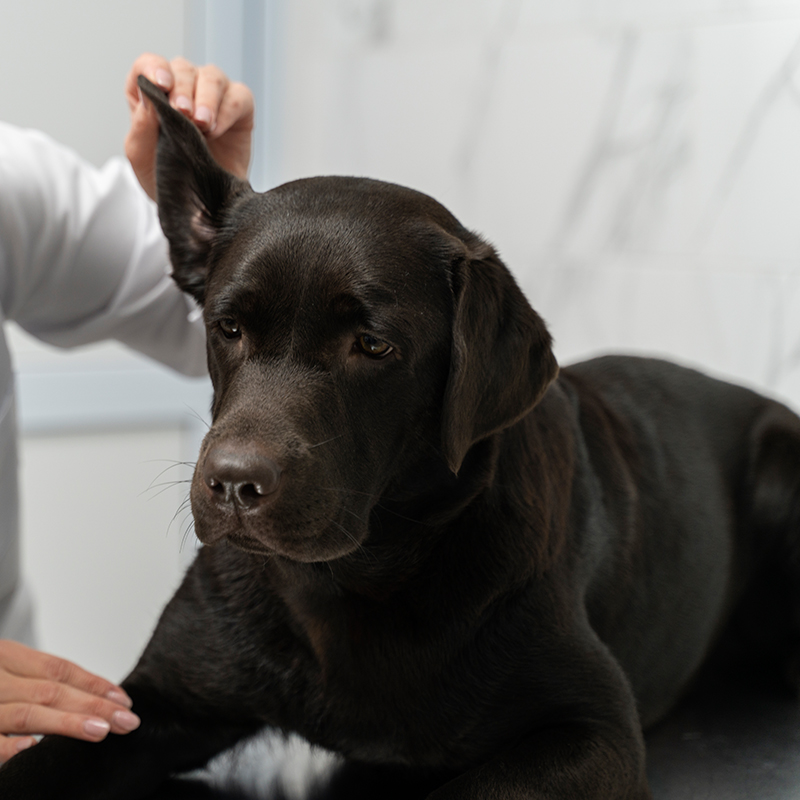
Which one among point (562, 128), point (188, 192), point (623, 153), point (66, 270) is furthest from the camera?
point (562, 128)

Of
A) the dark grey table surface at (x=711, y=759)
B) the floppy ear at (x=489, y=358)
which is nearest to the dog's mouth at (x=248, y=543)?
the floppy ear at (x=489, y=358)

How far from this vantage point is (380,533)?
994mm

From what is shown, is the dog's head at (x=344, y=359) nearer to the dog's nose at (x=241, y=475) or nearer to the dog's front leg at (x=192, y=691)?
the dog's nose at (x=241, y=475)

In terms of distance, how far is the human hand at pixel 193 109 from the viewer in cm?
123

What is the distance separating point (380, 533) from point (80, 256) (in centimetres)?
86

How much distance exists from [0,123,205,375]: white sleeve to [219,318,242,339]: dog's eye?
67 cm

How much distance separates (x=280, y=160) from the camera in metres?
3.12

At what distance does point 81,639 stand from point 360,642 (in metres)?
2.29

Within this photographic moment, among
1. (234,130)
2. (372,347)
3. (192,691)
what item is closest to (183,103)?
(234,130)

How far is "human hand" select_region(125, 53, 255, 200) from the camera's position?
1229mm

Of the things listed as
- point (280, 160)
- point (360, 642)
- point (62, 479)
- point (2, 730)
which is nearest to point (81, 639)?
point (62, 479)

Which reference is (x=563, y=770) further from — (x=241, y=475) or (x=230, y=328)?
(x=230, y=328)

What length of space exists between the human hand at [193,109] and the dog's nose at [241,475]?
57 centimetres

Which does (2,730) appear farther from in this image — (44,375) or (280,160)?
(280,160)
